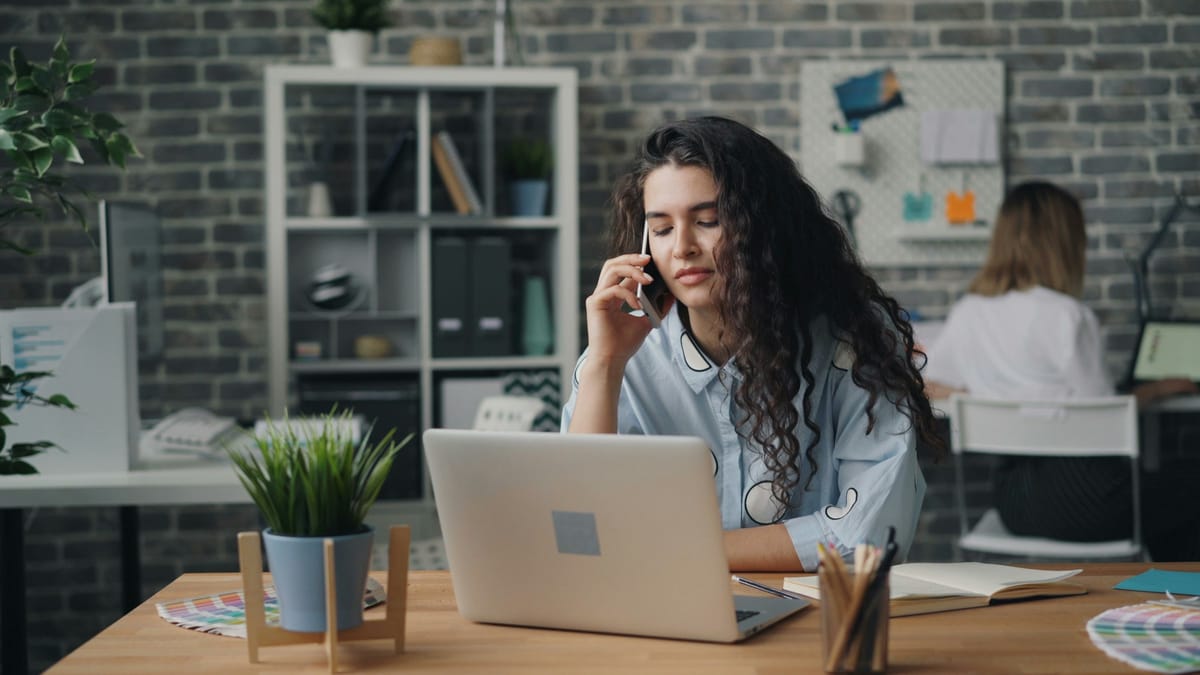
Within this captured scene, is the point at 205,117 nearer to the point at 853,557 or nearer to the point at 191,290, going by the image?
the point at 191,290

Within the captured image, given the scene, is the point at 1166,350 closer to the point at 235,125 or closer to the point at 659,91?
the point at 659,91

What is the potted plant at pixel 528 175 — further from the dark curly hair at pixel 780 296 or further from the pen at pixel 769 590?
→ the pen at pixel 769 590

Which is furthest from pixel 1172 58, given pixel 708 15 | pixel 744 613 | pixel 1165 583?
pixel 744 613

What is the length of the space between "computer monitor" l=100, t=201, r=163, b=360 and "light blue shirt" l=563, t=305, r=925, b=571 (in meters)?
1.37

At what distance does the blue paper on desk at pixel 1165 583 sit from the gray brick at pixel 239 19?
129 inches

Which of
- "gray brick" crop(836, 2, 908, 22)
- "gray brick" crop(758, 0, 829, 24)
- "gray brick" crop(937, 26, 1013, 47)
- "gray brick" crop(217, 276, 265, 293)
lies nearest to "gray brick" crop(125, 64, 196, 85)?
"gray brick" crop(217, 276, 265, 293)

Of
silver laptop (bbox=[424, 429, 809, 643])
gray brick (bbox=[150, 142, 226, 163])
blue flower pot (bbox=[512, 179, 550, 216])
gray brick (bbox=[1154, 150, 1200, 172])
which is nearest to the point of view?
silver laptop (bbox=[424, 429, 809, 643])

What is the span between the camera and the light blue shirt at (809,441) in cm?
162

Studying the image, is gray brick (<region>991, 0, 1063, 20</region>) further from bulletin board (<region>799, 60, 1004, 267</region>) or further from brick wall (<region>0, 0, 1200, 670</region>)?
bulletin board (<region>799, 60, 1004, 267</region>)

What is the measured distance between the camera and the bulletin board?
4.15 m

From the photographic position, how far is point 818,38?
414cm

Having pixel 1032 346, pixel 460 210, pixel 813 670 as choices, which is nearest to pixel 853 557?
pixel 813 670

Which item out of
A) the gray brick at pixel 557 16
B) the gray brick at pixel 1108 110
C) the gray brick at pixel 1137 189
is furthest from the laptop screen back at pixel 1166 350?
the gray brick at pixel 557 16

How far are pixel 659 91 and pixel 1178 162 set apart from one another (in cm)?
177
